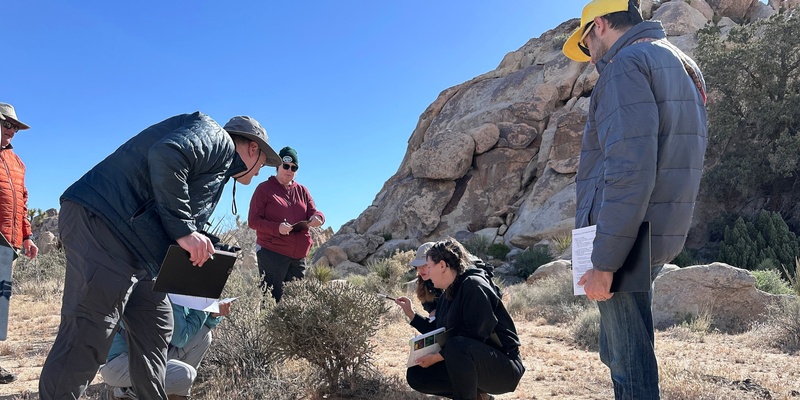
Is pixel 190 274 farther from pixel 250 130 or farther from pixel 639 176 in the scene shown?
pixel 639 176

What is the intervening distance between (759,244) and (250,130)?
12176 mm

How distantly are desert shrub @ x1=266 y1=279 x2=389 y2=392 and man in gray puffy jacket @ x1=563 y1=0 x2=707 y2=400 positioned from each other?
6.34 feet

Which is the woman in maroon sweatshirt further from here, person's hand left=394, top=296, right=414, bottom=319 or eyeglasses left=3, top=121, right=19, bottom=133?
eyeglasses left=3, top=121, right=19, bottom=133

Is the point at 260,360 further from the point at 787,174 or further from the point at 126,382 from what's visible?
the point at 787,174

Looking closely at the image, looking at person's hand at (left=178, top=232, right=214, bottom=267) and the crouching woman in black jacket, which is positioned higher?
person's hand at (left=178, top=232, right=214, bottom=267)


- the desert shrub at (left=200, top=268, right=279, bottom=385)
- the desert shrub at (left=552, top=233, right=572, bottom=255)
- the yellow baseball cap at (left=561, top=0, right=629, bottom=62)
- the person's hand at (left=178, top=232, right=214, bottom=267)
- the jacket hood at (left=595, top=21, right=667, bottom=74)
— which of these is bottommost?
the desert shrub at (left=552, top=233, right=572, bottom=255)

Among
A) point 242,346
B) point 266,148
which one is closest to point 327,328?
point 242,346

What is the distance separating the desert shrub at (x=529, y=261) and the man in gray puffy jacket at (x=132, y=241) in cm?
1112

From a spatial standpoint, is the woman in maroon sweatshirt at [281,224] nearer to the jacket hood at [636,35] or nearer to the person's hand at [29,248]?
the person's hand at [29,248]


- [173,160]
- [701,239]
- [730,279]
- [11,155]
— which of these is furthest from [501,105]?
[173,160]

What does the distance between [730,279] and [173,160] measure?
22.4 feet

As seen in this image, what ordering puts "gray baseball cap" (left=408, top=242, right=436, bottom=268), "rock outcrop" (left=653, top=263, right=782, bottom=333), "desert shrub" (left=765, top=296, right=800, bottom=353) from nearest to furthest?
"gray baseball cap" (left=408, top=242, right=436, bottom=268)
"desert shrub" (left=765, top=296, right=800, bottom=353)
"rock outcrop" (left=653, top=263, right=782, bottom=333)

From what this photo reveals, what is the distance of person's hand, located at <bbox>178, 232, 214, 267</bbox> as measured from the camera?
7.47 ft

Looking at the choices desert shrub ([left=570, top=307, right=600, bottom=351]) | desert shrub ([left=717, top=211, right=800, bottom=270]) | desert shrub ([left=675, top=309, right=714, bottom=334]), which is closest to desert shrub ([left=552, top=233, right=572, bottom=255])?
desert shrub ([left=717, top=211, right=800, bottom=270])
